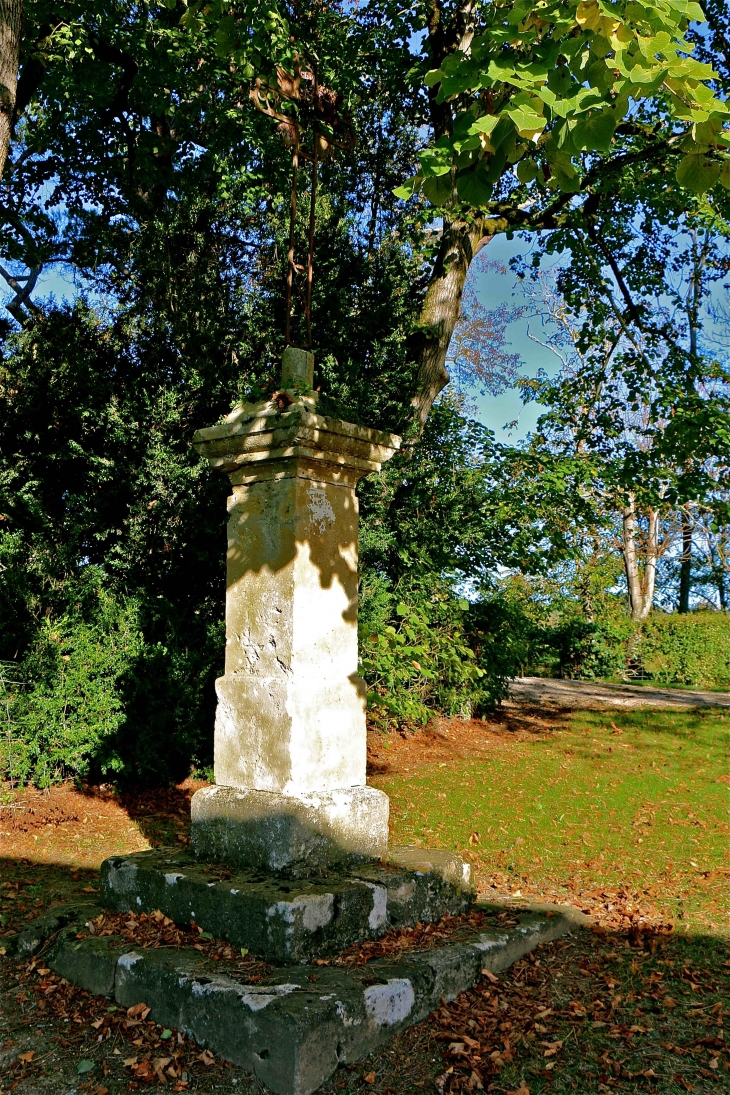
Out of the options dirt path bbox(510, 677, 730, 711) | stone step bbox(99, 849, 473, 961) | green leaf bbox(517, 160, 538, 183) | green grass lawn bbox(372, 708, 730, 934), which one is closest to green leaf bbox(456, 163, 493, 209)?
green leaf bbox(517, 160, 538, 183)

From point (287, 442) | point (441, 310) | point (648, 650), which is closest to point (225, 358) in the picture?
point (441, 310)

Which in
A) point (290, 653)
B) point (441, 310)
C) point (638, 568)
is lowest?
point (290, 653)

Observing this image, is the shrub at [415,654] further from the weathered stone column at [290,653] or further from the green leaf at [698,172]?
the green leaf at [698,172]

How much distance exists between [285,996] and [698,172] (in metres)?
3.77

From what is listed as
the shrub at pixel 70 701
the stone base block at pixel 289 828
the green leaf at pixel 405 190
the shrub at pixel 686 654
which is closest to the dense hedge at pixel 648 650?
the shrub at pixel 686 654

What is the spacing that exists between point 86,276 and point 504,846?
8.28 metres

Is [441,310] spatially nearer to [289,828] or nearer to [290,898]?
[289,828]

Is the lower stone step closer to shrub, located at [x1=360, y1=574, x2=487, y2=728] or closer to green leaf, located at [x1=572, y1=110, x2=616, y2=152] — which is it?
green leaf, located at [x1=572, y1=110, x2=616, y2=152]

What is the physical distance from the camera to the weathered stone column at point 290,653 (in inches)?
155

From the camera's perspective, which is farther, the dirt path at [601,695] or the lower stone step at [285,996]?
the dirt path at [601,695]

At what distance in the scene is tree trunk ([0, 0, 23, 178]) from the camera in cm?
449

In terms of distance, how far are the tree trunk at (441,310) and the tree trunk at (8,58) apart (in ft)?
19.3

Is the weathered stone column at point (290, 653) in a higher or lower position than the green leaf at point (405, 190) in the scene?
lower

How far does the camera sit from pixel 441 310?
1032 centimetres
